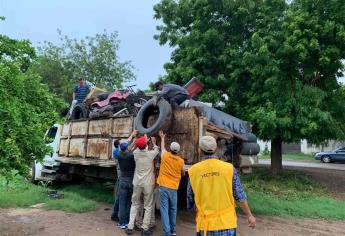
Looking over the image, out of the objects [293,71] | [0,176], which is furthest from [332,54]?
[0,176]

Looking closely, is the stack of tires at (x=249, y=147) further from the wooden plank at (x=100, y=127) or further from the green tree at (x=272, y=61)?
the green tree at (x=272, y=61)

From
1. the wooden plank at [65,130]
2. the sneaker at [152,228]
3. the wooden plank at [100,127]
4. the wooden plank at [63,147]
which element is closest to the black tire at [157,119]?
the wooden plank at [100,127]

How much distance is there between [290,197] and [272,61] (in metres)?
4.30

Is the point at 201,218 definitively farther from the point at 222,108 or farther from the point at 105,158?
the point at 222,108

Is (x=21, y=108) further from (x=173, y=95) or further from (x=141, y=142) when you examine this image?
(x=173, y=95)

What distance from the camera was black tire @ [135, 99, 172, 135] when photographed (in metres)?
8.17

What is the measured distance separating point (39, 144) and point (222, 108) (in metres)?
10.0

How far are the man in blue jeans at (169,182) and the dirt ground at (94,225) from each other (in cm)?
57

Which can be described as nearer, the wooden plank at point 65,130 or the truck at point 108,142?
the truck at point 108,142

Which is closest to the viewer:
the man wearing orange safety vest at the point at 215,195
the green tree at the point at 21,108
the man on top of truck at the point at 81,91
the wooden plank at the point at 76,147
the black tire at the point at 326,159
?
the man wearing orange safety vest at the point at 215,195

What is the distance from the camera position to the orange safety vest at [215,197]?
4.11 metres

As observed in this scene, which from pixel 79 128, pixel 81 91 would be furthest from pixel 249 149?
pixel 81 91

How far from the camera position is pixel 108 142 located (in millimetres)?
9789

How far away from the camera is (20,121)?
20.3 ft
